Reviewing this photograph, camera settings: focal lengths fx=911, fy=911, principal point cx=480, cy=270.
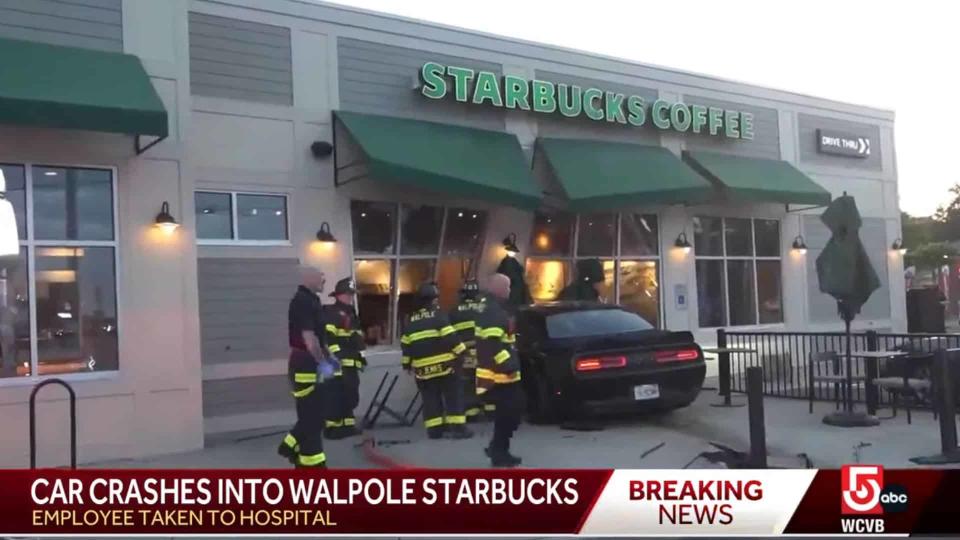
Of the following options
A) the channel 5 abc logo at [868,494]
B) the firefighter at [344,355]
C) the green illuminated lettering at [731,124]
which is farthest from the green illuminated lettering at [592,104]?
the channel 5 abc logo at [868,494]

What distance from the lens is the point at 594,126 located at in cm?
1544

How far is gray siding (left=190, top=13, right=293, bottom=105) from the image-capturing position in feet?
37.4

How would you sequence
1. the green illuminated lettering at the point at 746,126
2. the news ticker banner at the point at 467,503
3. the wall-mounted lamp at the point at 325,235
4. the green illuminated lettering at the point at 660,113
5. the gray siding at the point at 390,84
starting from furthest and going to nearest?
the green illuminated lettering at the point at 746,126 < the green illuminated lettering at the point at 660,113 < the gray siding at the point at 390,84 < the wall-mounted lamp at the point at 325,235 < the news ticker banner at the point at 467,503

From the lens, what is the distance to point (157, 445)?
9617 millimetres

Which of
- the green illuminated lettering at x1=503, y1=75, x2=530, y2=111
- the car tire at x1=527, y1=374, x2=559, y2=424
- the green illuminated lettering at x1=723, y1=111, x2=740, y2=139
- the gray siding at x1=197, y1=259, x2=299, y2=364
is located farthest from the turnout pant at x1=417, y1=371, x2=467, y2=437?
the green illuminated lettering at x1=723, y1=111, x2=740, y2=139

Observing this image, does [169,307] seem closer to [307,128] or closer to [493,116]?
[307,128]

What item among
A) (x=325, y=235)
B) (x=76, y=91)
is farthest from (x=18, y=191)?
(x=325, y=235)

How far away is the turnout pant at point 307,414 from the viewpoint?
7.66 metres

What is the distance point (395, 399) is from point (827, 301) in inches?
425

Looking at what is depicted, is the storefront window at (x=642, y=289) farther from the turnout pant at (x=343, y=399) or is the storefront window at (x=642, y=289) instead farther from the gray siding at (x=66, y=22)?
the gray siding at (x=66, y=22)

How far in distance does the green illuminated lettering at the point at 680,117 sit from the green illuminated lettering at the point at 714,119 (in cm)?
60

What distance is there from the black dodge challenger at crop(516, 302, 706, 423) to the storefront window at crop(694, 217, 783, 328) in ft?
21.7

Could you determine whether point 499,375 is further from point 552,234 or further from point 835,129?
point 835,129

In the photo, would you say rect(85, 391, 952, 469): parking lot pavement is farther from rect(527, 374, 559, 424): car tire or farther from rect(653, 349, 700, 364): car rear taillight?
rect(653, 349, 700, 364): car rear taillight
